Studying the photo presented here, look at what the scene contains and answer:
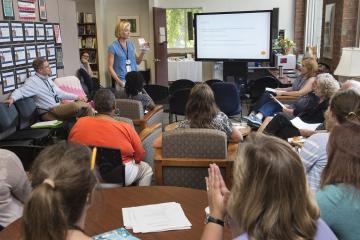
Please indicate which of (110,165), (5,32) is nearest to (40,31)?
(5,32)

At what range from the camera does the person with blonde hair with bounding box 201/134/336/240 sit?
1.15m

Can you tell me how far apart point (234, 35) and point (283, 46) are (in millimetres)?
1050

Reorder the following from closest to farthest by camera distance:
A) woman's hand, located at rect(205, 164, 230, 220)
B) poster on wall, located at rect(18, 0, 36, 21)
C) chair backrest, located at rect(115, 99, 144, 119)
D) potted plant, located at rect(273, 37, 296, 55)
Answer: woman's hand, located at rect(205, 164, 230, 220)
chair backrest, located at rect(115, 99, 144, 119)
poster on wall, located at rect(18, 0, 36, 21)
potted plant, located at rect(273, 37, 296, 55)

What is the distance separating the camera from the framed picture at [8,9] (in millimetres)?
4949

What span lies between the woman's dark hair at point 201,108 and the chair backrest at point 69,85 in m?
3.58

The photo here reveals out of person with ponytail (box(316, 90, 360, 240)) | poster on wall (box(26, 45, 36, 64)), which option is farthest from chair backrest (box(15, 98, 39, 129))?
person with ponytail (box(316, 90, 360, 240))

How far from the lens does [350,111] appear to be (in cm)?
245

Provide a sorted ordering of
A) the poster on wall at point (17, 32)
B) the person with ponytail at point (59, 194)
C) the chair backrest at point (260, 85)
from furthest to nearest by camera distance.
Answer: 1. the chair backrest at point (260, 85)
2. the poster on wall at point (17, 32)
3. the person with ponytail at point (59, 194)

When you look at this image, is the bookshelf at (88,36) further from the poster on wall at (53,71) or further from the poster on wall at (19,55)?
the poster on wall at (19,55)

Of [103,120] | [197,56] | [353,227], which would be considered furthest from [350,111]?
[197,56]

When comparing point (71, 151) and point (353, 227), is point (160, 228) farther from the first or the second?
point (353, 227)

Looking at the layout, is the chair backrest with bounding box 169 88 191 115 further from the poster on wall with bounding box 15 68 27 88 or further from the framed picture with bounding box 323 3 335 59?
the framed picture with bounding box 323 3 335 59

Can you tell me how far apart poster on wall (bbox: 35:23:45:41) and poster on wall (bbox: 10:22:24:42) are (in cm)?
43

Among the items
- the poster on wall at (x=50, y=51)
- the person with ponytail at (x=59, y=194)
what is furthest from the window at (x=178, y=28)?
the person with ponytail at (x=59, y=194)
